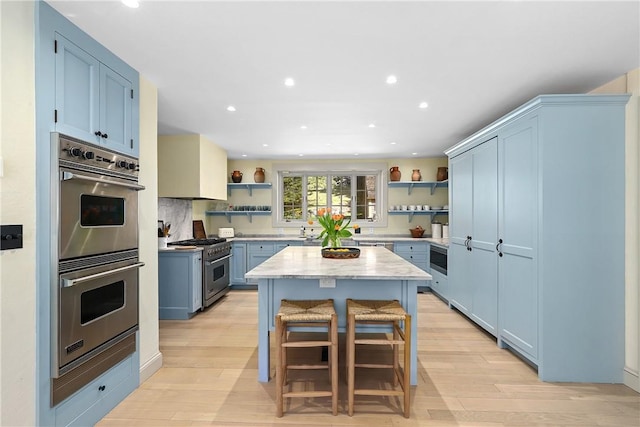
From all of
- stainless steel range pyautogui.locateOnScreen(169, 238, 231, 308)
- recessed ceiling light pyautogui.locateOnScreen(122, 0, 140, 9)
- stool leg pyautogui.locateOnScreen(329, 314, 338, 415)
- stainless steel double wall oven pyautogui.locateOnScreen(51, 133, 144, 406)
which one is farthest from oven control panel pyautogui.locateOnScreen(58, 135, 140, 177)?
stainless steel range pyautogui.locateOnScreen(169, 238, 231, 308)

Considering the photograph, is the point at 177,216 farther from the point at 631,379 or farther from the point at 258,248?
the point at 631,379

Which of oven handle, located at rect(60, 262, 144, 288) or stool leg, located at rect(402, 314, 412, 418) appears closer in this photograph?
oven handle, located at rect(60, 262, 144, 288)

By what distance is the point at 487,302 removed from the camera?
11.1 ft

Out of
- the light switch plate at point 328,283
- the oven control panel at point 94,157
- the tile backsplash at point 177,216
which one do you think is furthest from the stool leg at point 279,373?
the tile backsplash at point 177,216

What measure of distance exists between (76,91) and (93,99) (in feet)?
0.42

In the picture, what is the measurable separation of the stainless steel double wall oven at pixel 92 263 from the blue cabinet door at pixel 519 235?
3.07 m

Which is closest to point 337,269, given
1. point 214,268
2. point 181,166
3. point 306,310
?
point 306,310

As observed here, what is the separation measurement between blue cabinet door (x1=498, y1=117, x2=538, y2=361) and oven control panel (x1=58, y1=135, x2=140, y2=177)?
3.12 m

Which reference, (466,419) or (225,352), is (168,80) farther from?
(466,419)

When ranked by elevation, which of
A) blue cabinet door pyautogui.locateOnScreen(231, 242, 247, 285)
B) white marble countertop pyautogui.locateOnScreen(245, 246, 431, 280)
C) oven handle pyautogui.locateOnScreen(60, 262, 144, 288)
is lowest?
blue cabinet door pyautogui.locateOnScreen(231, 242, 247, 285)

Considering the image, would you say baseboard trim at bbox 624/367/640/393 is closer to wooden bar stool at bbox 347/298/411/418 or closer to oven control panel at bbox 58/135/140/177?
wooden bar stool at bbox 347/298/411/418

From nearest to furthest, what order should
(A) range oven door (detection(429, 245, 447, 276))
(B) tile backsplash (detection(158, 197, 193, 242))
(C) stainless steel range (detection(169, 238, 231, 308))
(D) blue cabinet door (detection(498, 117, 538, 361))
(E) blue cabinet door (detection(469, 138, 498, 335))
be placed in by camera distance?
(D) blue cabinet door (detection(498, 117, 538, 361))
(E) blue cabinet door (detection(469, 138, 498, 335))
(C) stainless steel range (detection(169, 238, 231, 308))
(B) tile backsplash (detection(158, 197, 193, 242))
(A) range oven door (detection(429, 245, 447, 276))

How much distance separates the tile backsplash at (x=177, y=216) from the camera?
4652 mm

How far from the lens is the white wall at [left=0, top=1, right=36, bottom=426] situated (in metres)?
1.50
